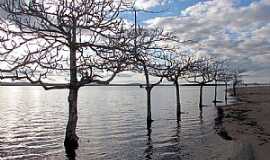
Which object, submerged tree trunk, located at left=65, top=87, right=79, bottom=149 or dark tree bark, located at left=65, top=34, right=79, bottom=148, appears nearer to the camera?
dark tree bark, located at left=65, top=34, right=79, bottom=148

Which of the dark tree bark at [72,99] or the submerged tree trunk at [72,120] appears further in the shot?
the submerged tree trunk at [72,120]

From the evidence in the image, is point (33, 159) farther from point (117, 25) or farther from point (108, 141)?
point (117, 25)

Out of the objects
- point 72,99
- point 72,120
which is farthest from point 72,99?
point 72,120

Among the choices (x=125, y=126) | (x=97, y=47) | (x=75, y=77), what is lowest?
(x=125, y=126)

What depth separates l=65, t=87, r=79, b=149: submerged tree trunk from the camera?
17375 millimetres

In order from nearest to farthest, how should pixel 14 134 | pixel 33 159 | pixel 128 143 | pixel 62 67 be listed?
pixel 62 67
pixel 33 159
pixel 128 143
pixel 14 134

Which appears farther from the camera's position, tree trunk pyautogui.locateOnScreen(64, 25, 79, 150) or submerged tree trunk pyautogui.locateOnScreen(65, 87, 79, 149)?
submerged tree trunk pyautogui.locateOnScreen(65, 87, 79, 149)

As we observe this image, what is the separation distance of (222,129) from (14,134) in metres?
15.2

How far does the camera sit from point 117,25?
14609 mm

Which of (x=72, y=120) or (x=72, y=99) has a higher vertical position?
(x=72, y=99)

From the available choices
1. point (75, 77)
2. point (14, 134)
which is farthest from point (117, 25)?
point (14, 134)

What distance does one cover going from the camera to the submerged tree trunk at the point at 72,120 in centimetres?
1738

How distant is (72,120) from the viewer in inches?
698

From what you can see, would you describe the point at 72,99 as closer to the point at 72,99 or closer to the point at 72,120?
the point at 72,99
